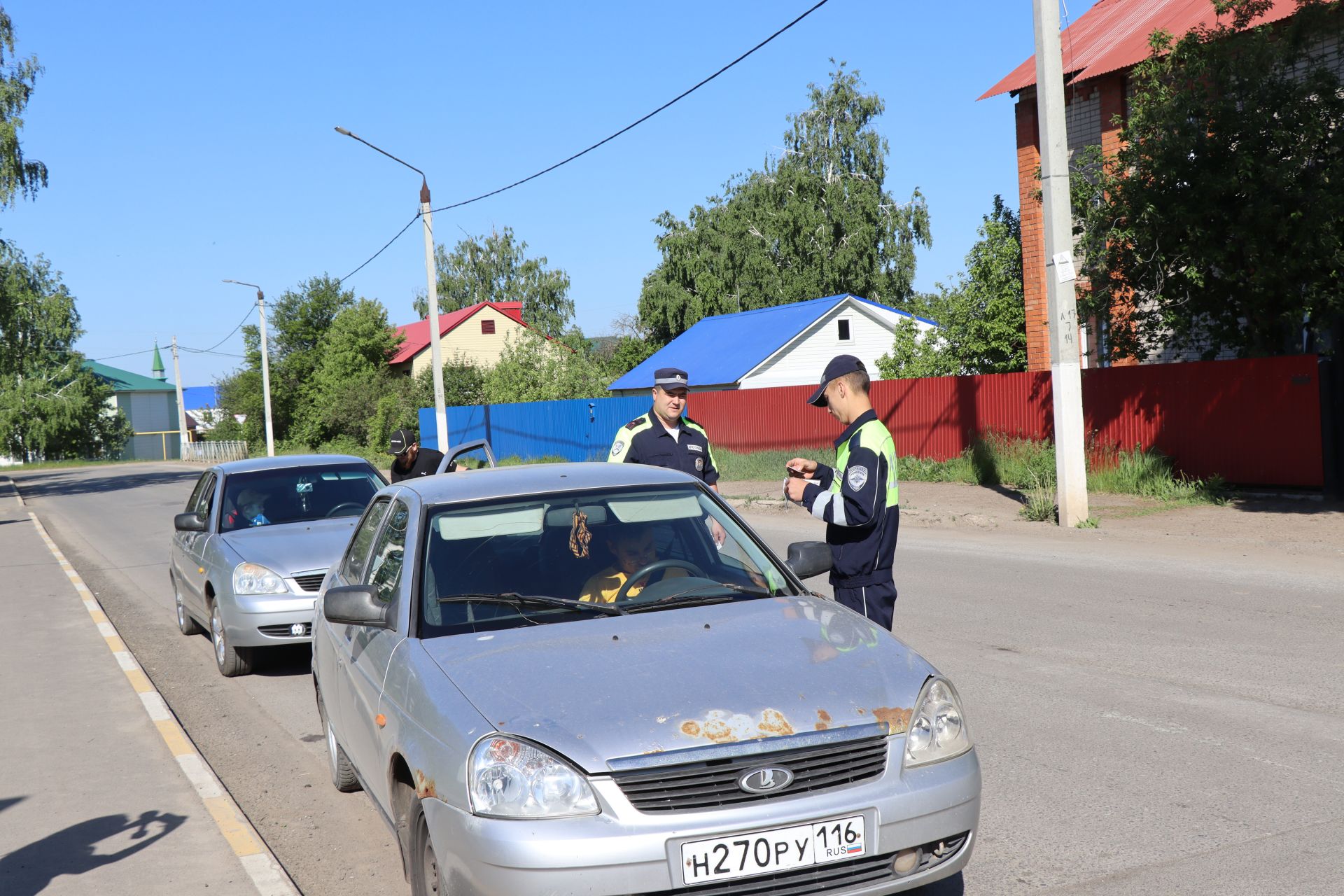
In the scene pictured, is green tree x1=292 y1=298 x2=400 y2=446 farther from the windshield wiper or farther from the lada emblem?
the lada emblem

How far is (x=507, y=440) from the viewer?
43594 millimetres

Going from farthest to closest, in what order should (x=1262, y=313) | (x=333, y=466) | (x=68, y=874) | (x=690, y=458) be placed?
(x=1262, y=313)
(x=333, y=466)
(x=690, y=458)
(x=68, y=874)

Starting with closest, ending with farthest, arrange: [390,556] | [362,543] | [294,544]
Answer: [390,556] < [362,543] < [294,544]

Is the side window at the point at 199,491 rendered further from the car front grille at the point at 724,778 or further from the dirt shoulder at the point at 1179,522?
the dirt shoulder at the point at 1179,522

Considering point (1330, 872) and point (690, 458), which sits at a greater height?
point (690, 458)

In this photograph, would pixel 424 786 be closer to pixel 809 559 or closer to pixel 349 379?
pixel 809 559

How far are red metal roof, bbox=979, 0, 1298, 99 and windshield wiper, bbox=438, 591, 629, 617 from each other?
20.4m

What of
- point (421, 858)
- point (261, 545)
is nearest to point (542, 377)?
point (261, 545)

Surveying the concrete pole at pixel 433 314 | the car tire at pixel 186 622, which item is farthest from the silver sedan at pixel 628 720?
the concrete pole at pixel 433 314

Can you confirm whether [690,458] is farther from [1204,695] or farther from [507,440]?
[507,440]

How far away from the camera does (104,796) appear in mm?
5926

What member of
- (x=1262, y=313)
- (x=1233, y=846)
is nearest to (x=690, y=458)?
(x=1233, y=846)

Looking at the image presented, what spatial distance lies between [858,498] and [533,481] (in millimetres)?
1350

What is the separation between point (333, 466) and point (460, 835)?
7.33 meters
